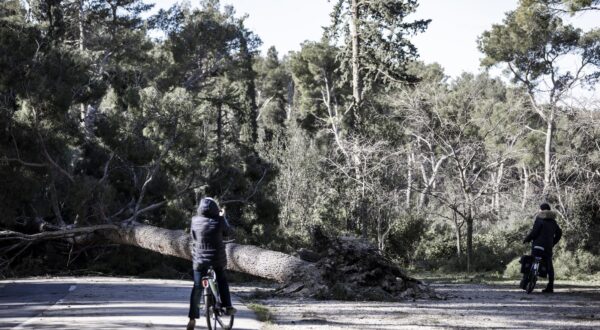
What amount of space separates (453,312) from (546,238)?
4.32m

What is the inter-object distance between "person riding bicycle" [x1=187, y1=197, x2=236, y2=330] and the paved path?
0.63 metres

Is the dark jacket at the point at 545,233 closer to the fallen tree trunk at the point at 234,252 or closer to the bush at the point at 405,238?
the fallen tree trunk at the point at 234,252

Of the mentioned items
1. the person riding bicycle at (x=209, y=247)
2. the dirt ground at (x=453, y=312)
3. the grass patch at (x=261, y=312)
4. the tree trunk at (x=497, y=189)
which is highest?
the tree trunk at (x=497, y=189)

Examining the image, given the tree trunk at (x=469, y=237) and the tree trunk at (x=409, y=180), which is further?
the tree trunk at (x=409, y=180)

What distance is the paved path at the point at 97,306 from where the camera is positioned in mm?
8609

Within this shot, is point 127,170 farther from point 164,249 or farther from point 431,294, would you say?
point 431,294

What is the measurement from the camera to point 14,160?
1691 centimetres

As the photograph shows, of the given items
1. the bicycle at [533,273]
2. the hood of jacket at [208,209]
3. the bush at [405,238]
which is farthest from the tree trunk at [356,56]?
the hood of jacket at [208,209]

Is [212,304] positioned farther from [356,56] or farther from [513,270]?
[356,56]

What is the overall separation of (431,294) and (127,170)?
11.5 m

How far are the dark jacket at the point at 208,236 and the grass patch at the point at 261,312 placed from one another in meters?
1.47

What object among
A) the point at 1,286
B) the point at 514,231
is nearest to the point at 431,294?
the point at 1,286

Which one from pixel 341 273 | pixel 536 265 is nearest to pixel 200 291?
pixel 341 273

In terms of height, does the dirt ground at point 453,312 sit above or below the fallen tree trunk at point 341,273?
below
